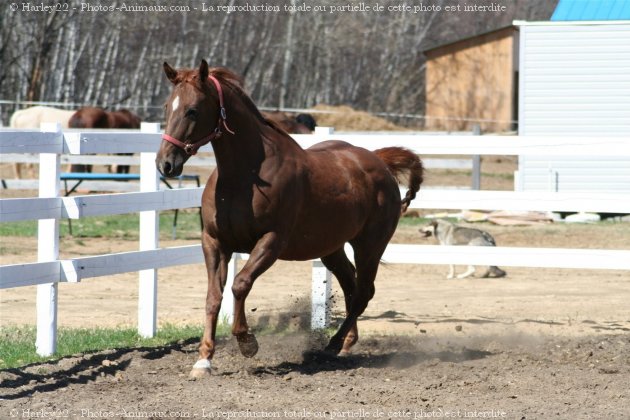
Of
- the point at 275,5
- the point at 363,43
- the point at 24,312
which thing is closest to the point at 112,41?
the point at 275,5

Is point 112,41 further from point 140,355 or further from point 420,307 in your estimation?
point 140,355

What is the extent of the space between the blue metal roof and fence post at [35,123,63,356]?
17386 millimetres

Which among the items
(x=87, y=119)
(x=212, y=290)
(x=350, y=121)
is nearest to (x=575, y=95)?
(x=87, y=119)

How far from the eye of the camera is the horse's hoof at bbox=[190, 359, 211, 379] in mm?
6430

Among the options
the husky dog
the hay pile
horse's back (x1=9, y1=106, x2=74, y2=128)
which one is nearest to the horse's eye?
the husky dog

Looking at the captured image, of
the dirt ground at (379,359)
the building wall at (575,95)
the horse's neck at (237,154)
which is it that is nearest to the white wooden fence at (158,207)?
the dirt ground at (379,359)

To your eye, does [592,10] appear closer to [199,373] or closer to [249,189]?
[249,189]

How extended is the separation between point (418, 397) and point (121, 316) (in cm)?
412

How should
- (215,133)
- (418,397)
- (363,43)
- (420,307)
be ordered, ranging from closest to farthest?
(418,397) → (215,133) → (420,307) → (363,43)

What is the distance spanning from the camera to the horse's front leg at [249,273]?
6.52 metres

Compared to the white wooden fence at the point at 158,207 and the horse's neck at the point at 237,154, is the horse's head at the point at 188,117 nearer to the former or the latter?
the horse's neck at the point at 237,154

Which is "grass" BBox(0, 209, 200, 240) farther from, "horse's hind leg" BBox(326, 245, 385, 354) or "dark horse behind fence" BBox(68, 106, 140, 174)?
"horse's hind leg" BBox(326, 245, 385, 354)

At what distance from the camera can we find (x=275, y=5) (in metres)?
32.1

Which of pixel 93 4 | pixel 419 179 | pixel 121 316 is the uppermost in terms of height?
pixel 93 4
